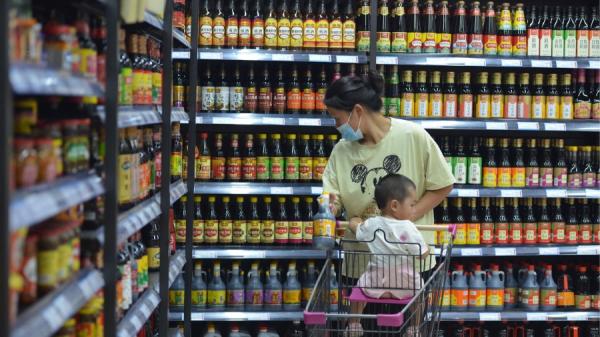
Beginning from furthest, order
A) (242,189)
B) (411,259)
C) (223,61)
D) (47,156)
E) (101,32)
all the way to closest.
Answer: (223,61) < (242,189) < (411,259) < (101,32) < (47,156)

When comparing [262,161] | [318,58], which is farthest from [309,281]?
[318,58]

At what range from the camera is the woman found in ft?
13.2

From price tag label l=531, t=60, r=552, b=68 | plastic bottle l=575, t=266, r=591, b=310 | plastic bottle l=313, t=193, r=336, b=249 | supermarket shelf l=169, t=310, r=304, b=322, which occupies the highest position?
price tag label l=531, t=60, r=552, b=68

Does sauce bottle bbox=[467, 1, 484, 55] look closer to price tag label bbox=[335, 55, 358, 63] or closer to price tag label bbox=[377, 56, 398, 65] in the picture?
price tag label bbox=[377, 56, 398, 65]

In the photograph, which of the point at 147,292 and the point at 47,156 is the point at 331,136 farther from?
the point at 47,156

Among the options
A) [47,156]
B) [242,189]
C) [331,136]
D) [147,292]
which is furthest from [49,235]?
[331,136]

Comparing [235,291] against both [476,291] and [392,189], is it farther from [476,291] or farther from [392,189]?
[392,189]

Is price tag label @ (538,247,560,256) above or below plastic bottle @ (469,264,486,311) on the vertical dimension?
above

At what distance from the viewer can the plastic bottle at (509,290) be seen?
6.23 meters

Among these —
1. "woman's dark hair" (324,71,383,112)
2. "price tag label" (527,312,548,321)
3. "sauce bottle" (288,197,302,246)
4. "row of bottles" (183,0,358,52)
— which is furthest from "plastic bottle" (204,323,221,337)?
"woman's dark hair" (324,71,383,112)

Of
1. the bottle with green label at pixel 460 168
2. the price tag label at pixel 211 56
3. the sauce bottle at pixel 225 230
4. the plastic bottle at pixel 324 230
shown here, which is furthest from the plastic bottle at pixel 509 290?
the plastic bottle at pixel 324 230

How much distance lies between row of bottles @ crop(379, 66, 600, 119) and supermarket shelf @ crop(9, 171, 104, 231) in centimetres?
352

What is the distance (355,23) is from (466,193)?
1.28 metres

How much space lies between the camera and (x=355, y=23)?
614 cm
